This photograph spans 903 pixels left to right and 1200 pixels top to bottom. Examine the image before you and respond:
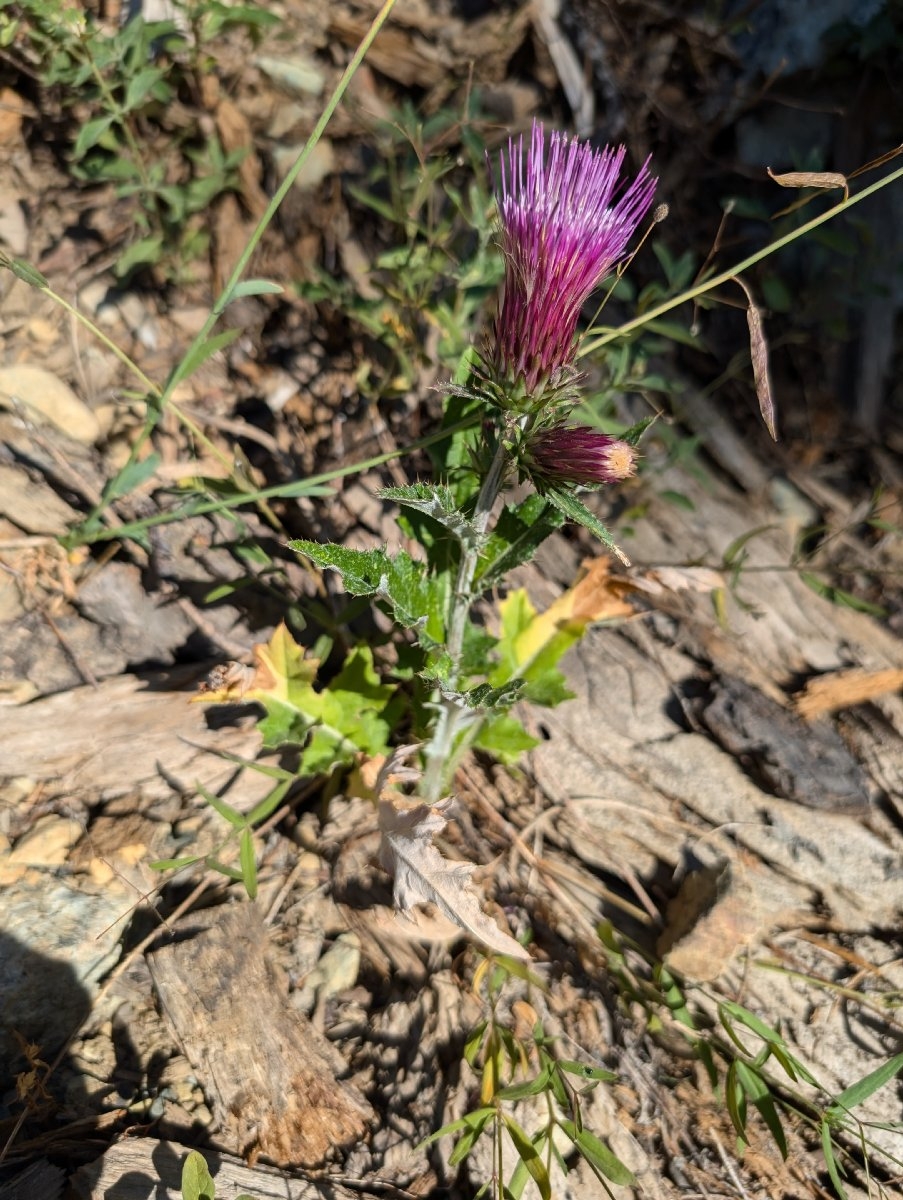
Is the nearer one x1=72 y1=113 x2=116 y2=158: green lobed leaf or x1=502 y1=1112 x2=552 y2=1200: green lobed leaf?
x1=502 y1=1112 x2=552 y2=1200: green lobed leaf

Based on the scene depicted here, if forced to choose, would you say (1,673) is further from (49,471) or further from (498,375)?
(498,375)

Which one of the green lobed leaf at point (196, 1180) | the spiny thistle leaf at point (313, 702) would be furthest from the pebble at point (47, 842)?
the green lobed leaf at point (196, 1180)

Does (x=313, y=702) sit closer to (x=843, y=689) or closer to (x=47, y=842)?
(x=47, y=842)

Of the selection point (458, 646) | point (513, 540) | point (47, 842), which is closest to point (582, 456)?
point (513, 540)

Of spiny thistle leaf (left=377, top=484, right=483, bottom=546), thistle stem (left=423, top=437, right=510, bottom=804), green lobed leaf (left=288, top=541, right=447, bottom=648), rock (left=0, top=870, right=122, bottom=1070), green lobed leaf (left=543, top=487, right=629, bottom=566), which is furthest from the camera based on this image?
rock (left=0, top=870, right=122, bottom=1070)

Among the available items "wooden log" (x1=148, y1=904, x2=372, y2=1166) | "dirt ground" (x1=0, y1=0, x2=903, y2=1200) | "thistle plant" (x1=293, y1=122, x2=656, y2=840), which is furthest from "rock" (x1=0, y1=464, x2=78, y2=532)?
"wooden log" (x1=148, y1=904, x2=372, y2=1166)

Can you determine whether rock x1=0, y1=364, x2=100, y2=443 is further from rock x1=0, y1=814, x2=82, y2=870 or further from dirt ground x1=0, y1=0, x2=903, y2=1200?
rock x1=0, y1=814, x2=82, y2=870

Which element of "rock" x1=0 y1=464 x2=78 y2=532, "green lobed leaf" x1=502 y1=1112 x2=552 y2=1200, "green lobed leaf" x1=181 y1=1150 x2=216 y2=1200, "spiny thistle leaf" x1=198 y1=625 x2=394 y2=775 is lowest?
"green lobed leaf" x1=181 y1=1150 x2=216 y2=1200

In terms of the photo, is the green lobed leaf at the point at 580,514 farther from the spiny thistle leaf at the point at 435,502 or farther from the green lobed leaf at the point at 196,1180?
the green lobed leaf at the point at 196,1180
